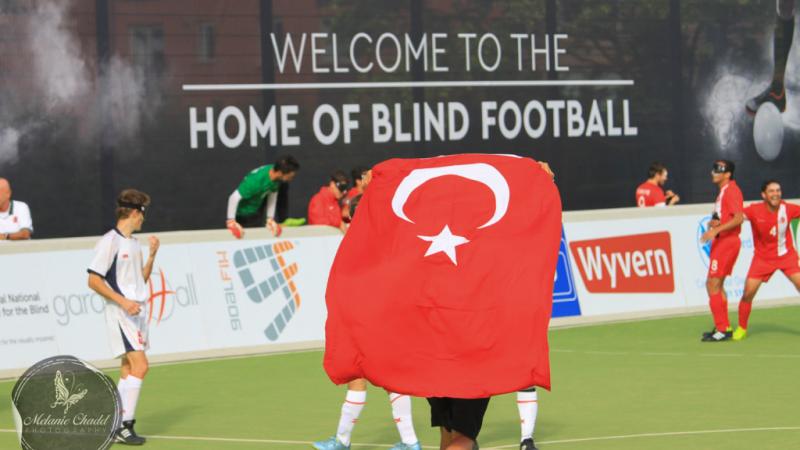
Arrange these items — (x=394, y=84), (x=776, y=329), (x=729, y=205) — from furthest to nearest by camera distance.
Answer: (x=394, y=84)
(x=776, y=329)
(x=729, y=205)

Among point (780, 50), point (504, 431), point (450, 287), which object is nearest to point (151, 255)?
point (504, 431)

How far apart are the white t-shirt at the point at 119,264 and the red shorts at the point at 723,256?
827cm

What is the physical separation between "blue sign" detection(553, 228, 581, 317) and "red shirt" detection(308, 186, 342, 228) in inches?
116

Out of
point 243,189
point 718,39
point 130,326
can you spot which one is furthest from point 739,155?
point 130,326

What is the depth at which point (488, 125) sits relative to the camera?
25.5m

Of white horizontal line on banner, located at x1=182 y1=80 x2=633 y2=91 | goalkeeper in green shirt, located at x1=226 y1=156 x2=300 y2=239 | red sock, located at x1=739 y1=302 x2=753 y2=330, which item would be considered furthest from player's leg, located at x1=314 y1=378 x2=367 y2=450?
white horizontal line on banner, located at x1=182 y1=80 x2=633 y2=91

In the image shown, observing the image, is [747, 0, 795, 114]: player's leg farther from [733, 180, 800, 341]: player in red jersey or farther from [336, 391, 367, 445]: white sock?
[336, 391, 367, 445]: white sock

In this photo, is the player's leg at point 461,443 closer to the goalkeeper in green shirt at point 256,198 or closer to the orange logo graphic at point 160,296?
the orange logo graphic at point 160,296

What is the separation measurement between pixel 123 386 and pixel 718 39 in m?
16.6

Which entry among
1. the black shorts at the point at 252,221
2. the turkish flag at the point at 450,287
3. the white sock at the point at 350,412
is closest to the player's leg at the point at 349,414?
the white sock at the point at 350,412

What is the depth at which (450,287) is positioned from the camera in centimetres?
973

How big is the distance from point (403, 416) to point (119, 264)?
276 centimetres

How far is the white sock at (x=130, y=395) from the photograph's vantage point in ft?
44.0

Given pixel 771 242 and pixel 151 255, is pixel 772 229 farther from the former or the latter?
pixel 151 255
